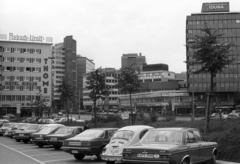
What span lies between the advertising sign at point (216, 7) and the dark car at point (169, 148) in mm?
95521

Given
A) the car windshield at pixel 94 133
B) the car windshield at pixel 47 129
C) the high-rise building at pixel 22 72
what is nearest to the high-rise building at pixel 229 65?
the high-rise building at pixel 22 72

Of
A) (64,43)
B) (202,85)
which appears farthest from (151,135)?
(64,43)

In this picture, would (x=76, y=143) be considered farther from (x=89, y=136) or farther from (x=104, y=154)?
(x=104, y=154)

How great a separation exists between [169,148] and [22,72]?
3546 inches

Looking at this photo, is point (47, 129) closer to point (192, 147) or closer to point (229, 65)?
point (192, 147)

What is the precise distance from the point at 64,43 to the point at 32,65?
68.0 meters

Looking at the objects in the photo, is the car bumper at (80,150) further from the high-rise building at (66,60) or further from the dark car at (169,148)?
the high-rise building at (66,60)

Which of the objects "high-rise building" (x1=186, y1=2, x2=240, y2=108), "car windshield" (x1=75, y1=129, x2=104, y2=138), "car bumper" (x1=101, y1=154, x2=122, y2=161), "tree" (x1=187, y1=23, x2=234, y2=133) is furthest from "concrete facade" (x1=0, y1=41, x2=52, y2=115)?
"car bumper" (x1=101, y1=154, x2=122, y2=161)

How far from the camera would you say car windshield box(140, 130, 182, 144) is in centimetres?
1090

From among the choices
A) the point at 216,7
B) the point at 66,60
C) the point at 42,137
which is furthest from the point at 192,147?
the point at 66,60

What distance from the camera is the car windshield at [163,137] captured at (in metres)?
10.9

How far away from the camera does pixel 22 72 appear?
9519cm

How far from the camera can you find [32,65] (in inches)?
3792

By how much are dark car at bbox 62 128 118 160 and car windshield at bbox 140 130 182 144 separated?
4722mm
